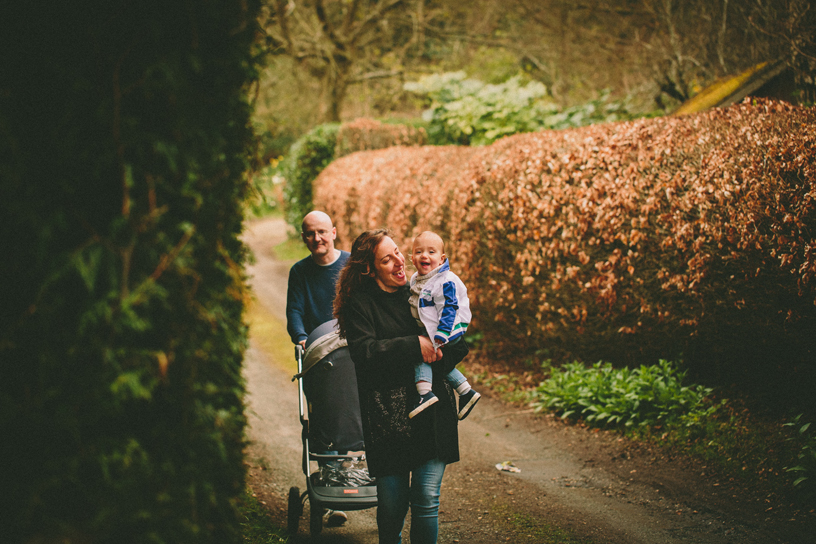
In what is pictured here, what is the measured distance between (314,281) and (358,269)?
135 cm

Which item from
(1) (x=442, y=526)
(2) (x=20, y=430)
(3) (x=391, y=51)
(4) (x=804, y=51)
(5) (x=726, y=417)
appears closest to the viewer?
(2) (x=20, y=430)

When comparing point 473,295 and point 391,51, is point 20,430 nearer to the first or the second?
point 473,295

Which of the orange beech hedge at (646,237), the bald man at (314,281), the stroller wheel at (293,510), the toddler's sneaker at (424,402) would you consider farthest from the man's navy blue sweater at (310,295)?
the orange beech hedge at (646,237)

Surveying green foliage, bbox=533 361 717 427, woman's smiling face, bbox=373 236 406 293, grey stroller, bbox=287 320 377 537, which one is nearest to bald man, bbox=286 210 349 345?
grey stroller, bbox=287 320 377 537

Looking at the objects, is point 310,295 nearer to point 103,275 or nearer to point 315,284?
point 315,284

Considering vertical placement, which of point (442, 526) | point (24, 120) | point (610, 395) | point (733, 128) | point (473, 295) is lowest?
point (442, 526)

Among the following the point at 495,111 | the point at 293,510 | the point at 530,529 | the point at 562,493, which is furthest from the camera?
the point at 495,111

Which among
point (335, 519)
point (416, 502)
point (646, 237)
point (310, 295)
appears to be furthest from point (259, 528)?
point (646, 237)

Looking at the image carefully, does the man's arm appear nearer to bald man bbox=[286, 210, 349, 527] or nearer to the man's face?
bald man bbox=[286, 210, 349, 527]

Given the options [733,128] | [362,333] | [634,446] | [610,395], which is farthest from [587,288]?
[362,333]

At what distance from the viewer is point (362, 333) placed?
118 inches

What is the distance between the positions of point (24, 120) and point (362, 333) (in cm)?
180

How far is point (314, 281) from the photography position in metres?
4.42

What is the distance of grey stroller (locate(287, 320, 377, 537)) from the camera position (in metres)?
3.72
